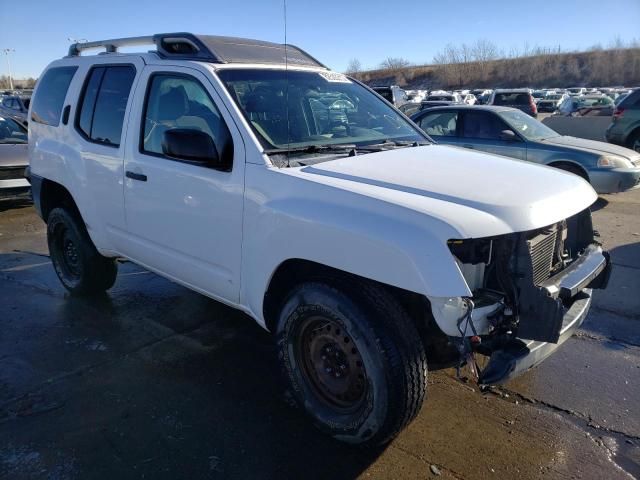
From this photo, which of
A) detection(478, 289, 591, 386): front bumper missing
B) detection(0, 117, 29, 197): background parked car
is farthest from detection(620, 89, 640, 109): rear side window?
detection(0, 117, 29, 197): background parked car

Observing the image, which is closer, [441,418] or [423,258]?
[423,258]

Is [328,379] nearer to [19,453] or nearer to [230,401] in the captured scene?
[230,401]

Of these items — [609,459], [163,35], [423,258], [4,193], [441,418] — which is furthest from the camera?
[4,193]

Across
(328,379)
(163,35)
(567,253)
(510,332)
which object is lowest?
(328,379)

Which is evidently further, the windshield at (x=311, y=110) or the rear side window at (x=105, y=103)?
the rear side window at (x=105, y=103)

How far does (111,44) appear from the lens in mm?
4438

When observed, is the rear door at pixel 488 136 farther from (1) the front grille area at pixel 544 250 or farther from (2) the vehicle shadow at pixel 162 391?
(1) the front grille area at pixel 544 250

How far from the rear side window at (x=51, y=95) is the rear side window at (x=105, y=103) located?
1.30ft

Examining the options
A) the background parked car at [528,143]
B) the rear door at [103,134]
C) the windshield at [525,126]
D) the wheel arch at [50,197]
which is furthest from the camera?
the windshield at [525,126]

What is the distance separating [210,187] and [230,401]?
1.35 m

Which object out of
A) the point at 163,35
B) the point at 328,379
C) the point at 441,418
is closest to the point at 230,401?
the point at 328,379

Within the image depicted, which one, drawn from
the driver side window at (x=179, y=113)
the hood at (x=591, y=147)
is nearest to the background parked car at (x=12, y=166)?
the driver side window at (x=179, y=113)

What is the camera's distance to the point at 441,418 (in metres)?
3.13

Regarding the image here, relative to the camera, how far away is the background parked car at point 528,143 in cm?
834
